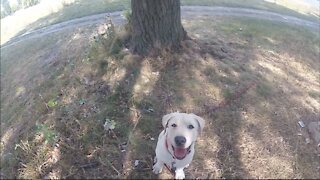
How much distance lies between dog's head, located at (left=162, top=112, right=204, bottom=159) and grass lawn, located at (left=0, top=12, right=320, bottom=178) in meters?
1.41

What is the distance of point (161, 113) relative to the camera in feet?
23.5

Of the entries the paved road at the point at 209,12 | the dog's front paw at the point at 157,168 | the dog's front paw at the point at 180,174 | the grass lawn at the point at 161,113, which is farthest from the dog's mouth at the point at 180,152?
the paved road at the point at 209,12

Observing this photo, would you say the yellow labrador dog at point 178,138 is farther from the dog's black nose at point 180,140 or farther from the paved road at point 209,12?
the paved road at point 209,12

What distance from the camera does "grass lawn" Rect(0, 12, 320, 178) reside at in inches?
247

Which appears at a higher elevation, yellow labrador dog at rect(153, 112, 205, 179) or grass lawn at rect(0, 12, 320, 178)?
yellow labrador dog at rect(153, 112, 205, 179)

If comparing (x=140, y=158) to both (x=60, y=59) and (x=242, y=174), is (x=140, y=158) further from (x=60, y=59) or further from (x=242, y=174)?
(x=60, y=59)

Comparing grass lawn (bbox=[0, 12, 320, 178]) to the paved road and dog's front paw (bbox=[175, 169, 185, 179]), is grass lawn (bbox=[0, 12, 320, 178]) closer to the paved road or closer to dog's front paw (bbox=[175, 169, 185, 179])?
dog's front paw (bbox=[175, 169, 185, 179])

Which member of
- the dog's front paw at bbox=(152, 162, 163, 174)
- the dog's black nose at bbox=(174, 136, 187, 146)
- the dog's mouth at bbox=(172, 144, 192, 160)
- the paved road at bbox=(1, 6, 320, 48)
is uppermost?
the dog's black nose at bbox=(174, 136, 187, 146)

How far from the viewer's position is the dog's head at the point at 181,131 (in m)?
4.57

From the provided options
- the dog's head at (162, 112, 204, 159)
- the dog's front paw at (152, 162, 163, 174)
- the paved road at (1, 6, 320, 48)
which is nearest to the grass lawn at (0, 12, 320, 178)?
the dog's front paw at (152, 162, 163, 174)

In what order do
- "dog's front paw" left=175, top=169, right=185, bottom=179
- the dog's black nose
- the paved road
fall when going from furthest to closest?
the paved road → "dog's front paw" left=175, top=169, right=185, bottom=179 → the dog's black nose

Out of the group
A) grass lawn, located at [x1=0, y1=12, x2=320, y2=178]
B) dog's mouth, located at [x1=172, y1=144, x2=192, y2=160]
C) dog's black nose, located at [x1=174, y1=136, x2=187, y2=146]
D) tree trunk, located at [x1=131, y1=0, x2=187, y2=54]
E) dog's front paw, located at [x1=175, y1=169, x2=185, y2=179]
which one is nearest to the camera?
dog's black nose, located at [x1=174, y1=136, x2=187, y2=146]

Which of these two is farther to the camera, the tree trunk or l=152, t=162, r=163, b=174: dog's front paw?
the tree trunk

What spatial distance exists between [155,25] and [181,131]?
395 centimetres
